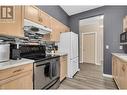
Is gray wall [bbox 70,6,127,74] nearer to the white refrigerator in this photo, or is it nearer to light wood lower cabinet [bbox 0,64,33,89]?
the white refrigerator

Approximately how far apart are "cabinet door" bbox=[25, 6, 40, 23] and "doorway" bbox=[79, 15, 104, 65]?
431cm

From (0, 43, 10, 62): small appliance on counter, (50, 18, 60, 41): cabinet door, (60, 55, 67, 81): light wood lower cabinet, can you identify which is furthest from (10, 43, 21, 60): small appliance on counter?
(60, 55, 67, 81): light wood lower cabinet

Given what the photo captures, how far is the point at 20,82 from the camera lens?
5.81 ft

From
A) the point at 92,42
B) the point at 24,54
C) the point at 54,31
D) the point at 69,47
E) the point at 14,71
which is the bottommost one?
the point at 14,71

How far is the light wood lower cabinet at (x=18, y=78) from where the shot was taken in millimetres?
1502

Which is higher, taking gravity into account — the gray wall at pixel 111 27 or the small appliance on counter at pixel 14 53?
the gray wall at pixel 111 27

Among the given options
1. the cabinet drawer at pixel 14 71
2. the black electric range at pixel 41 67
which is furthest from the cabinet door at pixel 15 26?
the cabinet drawer at pixel 14 71

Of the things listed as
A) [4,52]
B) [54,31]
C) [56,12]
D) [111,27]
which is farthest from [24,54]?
[111,27]

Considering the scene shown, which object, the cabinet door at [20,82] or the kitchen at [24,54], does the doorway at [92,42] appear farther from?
the cabinet door at [20,82]

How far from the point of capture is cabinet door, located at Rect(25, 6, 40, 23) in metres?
2.35

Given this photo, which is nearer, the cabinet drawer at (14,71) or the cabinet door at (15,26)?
the cabinet drawer at (14,71)

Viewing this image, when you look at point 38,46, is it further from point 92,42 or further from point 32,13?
point 92,42

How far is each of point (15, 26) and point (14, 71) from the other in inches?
33.3

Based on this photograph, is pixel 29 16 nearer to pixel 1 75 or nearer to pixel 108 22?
pixel 1 75
